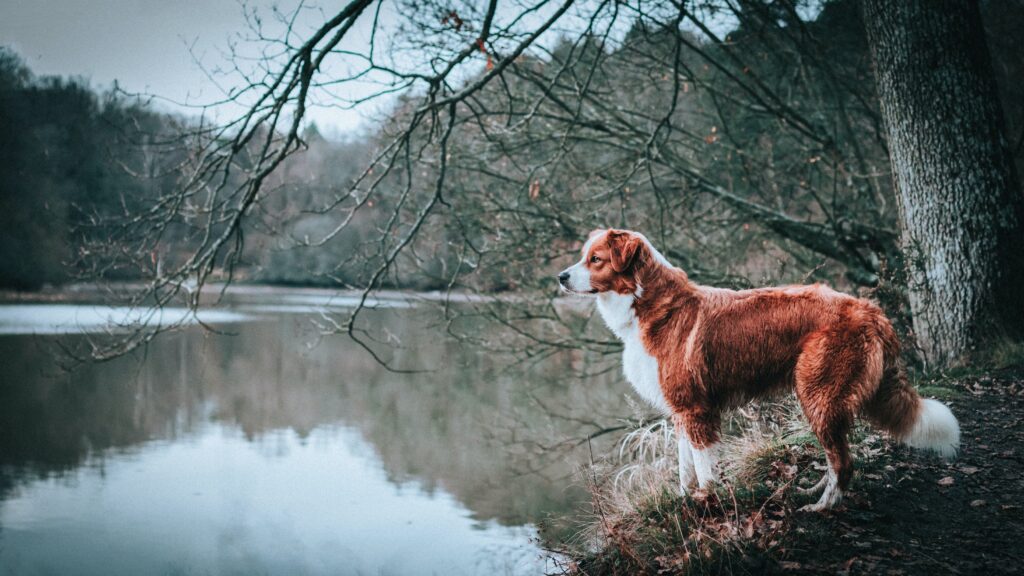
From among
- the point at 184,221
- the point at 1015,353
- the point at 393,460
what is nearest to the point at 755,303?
the point at 1015,353

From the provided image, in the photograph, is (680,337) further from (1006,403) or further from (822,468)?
(1006,403)

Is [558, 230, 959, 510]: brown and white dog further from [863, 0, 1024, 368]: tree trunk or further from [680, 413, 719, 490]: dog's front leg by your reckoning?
[863, 0, 1024, 368]: tree trunk

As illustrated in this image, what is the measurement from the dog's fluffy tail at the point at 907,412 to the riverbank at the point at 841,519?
1.48 ft

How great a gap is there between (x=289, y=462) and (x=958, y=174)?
13.4 m

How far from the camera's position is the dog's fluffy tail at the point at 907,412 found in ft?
11.4

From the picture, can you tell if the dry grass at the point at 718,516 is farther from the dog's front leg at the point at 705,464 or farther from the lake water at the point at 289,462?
the lake water at the point at 289,462

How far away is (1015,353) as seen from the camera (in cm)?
572

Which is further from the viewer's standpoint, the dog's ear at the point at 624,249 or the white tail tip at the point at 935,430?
the dog's ear at the point at 624,249

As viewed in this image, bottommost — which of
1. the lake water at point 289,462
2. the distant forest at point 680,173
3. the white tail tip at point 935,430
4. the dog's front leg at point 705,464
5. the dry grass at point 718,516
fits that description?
the lake water at point 289,462

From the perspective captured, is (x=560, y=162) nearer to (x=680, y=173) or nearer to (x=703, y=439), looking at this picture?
(x=680, y=173)

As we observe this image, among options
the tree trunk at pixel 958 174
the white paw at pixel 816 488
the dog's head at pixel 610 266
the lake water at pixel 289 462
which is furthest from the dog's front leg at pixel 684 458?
the tree trunk at pixel 958 174

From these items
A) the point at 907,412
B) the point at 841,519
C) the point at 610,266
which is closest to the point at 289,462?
the point at 610,266

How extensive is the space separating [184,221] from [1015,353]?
23.5ft

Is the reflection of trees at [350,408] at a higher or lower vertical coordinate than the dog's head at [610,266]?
lower
